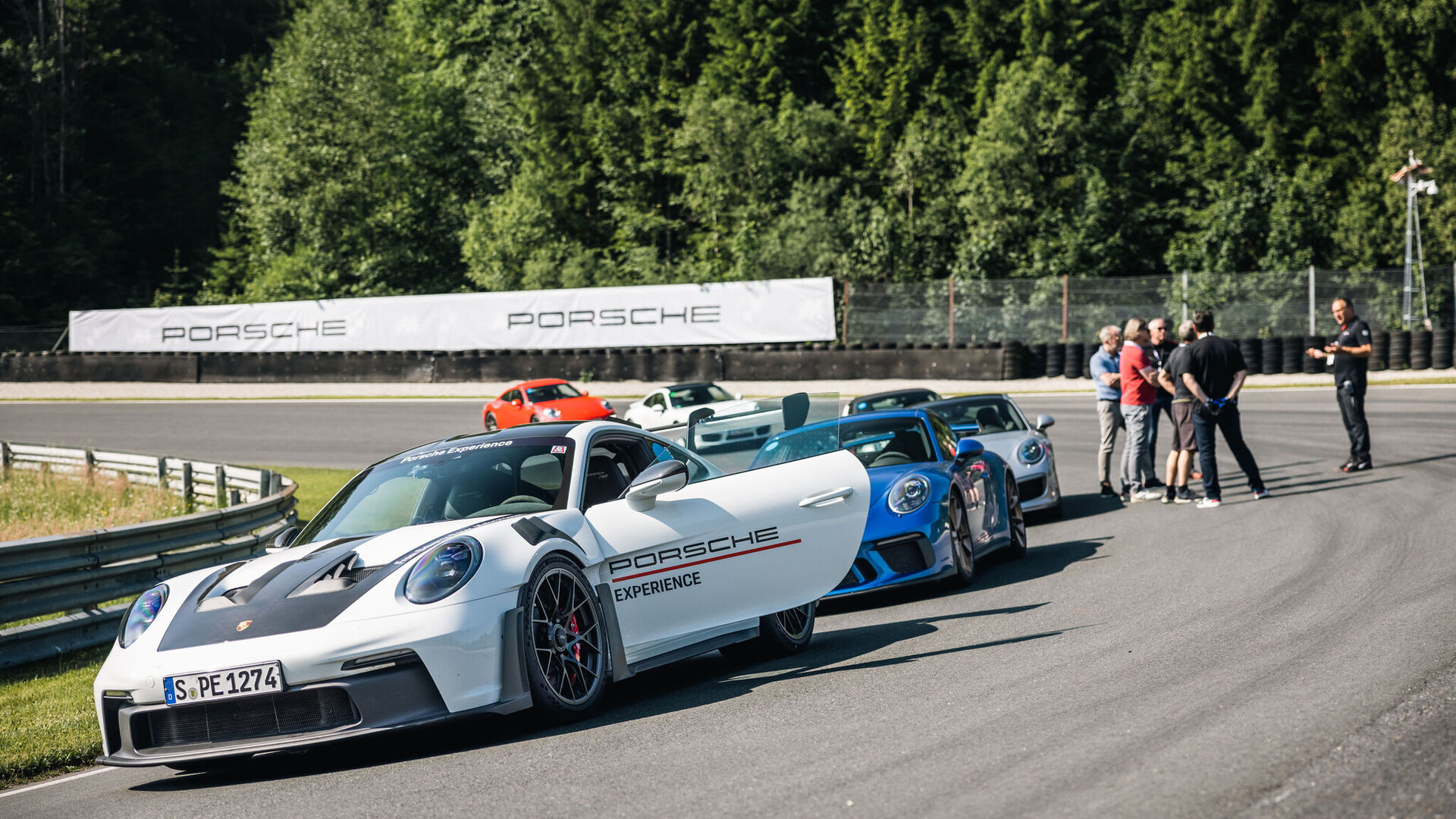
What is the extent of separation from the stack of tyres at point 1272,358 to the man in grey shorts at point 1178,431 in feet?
59.3

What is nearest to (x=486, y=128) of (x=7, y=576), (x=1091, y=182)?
(x=1091, y=182)

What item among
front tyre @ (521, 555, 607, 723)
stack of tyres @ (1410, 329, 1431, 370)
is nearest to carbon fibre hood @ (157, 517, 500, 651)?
front tyre @ (521, 555, 607, 723)

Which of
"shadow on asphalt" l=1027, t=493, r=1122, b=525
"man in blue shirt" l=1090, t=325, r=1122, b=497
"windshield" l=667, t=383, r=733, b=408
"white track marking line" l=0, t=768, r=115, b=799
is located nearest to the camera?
"white track marking line" l=0, t=768, r=115, b=799

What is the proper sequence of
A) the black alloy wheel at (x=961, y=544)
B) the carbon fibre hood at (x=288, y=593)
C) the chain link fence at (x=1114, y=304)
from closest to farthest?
the carbon fibre hood at (x=288, y=593)
the black alloy wheel at (x=961, y=544)
the chain link fence at (x=1114, y=304)

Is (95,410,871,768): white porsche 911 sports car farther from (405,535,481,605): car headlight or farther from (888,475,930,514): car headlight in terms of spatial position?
(888,475,930,514): car headlight

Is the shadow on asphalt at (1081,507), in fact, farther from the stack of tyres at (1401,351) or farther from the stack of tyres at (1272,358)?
the stack of tyres at (1401,351)

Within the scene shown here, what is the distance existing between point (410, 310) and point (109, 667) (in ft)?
121

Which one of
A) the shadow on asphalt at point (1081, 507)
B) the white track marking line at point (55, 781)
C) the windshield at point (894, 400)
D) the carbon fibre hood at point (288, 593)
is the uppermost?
the windshield at point (894, 400)

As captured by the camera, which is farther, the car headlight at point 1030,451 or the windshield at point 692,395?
the windshield at point 692,395

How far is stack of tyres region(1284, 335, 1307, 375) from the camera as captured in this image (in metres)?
30.5

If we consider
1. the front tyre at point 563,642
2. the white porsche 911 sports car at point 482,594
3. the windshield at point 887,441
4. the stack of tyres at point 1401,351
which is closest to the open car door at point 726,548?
the white porsche 911 sports car at point 482,594

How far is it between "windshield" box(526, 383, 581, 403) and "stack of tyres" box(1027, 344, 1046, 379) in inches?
444

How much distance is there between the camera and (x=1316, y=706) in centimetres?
502

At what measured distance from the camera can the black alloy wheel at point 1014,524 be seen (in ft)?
35.0
